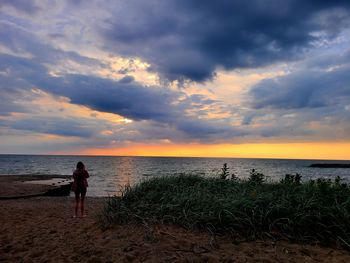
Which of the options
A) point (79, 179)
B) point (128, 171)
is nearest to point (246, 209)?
point (79, 179)

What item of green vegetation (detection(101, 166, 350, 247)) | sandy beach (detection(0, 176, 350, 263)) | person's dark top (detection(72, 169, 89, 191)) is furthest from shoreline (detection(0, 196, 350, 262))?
person's dark top (detection(72, 169, 89, 191))

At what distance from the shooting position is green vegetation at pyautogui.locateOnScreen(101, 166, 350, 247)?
21.1ft

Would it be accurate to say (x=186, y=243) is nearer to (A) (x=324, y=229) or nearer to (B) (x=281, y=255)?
(B) (x=281, y=255)

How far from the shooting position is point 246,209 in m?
7.07

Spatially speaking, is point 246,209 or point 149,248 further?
point 246,209

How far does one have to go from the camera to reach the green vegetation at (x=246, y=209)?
21.1ft

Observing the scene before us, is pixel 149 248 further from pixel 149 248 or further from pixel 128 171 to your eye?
pixel 128 171

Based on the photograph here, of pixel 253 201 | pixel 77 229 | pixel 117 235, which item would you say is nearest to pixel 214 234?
pixel 253 201

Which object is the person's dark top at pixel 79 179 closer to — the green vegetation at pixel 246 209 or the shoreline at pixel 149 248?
the green vegetation at pixel 246 209

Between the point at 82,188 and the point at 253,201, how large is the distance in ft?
21.1

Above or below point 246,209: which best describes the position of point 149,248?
below

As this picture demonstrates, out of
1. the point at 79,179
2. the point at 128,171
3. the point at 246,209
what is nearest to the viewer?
the point at 246,209

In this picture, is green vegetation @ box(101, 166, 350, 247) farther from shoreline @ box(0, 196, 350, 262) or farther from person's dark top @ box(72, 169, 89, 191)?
person's dark top @ box(72, 169, 89, 191)

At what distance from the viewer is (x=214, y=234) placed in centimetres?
656
